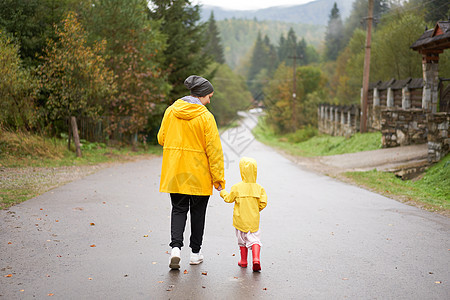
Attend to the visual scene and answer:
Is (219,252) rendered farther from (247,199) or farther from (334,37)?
(334,37)

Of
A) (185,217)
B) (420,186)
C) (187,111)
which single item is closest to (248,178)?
(185,217)

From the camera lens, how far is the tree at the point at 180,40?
29.1m

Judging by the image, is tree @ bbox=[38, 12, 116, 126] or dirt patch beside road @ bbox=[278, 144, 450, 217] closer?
dirt patch beside road @ bbox=[278, 144, 450, 217]

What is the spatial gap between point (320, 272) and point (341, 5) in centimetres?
11452

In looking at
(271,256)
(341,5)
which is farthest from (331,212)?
(341,5)

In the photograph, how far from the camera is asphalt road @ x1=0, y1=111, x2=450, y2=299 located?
4469 mm

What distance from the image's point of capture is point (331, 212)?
8.80m

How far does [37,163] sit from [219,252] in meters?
10.1

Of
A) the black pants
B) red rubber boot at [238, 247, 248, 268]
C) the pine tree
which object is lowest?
red rubber boot at [238, 247, 248, 268]

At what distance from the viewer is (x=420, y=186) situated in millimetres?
12211

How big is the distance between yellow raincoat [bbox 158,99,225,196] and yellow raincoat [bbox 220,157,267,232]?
0.82 ft

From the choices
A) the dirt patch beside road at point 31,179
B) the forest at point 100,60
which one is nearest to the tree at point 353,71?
the forest at point 100,60

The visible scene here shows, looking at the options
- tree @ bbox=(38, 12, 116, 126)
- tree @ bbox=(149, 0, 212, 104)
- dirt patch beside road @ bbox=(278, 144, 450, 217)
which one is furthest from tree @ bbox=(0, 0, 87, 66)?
dirt patch beside road @ bbox=(278, 144, 450, 217)

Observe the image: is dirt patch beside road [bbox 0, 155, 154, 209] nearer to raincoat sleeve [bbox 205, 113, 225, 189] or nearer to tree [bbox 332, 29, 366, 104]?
raincoat sleeve [bbox 205, 113, 225, 189]
